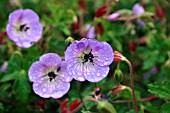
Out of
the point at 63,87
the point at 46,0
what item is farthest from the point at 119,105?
the point at 46,0

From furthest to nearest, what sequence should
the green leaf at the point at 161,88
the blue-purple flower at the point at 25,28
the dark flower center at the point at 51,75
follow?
the blue-purple flower at the point at 25,28
the dark flower center at the point at 51,75
the green leaf at the point at 161,88

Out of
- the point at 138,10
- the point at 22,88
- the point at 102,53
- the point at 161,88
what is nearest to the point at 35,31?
the point at 22,88

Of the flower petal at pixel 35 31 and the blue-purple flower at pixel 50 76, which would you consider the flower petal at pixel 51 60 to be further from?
the flower petal at pixel 35 31

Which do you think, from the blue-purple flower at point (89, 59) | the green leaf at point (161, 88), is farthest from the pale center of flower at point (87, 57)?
the green leaf at point (161, 88)

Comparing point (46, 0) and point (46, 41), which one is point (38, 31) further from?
point (46, 0)

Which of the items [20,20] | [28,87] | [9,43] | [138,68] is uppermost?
[20,20]

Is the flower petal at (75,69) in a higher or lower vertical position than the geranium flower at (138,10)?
lower

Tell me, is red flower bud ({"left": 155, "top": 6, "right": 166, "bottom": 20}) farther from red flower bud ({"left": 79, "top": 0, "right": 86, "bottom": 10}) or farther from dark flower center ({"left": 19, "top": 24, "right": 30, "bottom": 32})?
dark flower center ({"left": 19, "top": 24, "right": 30, "bottom": 32})

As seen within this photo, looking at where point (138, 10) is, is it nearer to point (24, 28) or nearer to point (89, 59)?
point (24, 28)
